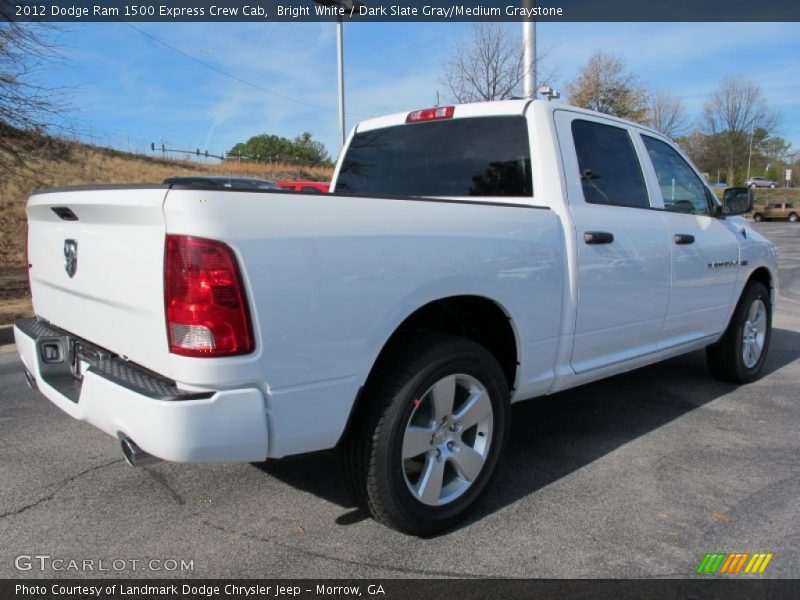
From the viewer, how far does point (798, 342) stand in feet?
22.9

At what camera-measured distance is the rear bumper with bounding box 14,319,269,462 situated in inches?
83.7

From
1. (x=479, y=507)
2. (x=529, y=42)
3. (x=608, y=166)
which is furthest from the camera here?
(x=529, y=42)

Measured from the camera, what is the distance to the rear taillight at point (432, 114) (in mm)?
3903

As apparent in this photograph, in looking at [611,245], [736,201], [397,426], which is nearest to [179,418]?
[397,426]

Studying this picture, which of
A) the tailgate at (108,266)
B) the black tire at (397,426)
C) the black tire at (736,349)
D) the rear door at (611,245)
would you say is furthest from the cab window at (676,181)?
the tailgate at (108,266)

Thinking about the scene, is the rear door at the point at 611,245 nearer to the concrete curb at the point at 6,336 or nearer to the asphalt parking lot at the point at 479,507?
the asphalt parking lot at the point at 479,507

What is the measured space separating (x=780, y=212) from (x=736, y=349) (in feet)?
156

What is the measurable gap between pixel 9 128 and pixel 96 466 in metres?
8.91

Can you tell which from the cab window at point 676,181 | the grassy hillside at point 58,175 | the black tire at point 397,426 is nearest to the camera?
the black tire at point 397,426

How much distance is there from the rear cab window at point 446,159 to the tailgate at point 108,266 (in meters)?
1.34

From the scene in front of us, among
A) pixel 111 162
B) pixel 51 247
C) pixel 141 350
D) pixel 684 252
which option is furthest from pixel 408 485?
pixel 111 162

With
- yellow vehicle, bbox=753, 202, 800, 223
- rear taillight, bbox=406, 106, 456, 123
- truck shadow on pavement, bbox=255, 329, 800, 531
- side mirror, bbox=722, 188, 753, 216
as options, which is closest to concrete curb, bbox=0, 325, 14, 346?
truck shadow on pavement, bbox=255, 329, 800, 531

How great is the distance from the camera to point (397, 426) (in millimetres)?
2549

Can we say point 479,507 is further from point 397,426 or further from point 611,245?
point 611,245
